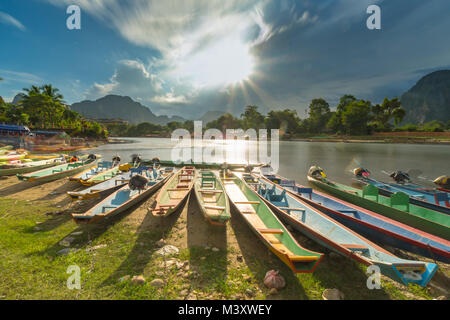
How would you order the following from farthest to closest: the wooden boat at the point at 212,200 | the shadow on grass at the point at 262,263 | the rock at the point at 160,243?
the rock at the point at 160,243 < the wooden boat at the point at 212,200 < the shadow on grass at the point at 262,263

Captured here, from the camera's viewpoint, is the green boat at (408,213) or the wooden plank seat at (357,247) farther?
the green boat at (408,213)

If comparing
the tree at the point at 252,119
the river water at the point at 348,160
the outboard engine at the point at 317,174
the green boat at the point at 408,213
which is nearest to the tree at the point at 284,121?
the tree at the point at 252,119

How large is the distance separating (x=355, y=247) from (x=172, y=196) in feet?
26.4

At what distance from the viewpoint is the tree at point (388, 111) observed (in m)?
77.7

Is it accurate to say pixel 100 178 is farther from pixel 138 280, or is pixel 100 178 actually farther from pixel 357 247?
pixel 357 247

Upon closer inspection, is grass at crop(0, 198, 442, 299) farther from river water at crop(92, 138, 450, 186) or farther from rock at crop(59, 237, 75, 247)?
river water at crop(92, 138, 450, 186)

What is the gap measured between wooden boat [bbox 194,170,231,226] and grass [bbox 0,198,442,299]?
113 cm

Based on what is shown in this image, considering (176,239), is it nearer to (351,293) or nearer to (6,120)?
(351,293)

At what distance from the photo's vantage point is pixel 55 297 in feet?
12.8

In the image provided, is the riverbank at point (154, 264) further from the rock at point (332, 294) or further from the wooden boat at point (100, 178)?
the wooden boat at point (100, 178)

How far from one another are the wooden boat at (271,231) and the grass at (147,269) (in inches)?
26.8

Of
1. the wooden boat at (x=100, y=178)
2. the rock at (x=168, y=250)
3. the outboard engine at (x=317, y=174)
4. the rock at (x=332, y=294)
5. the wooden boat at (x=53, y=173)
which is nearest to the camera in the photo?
the rock at (x=332, y=294)
